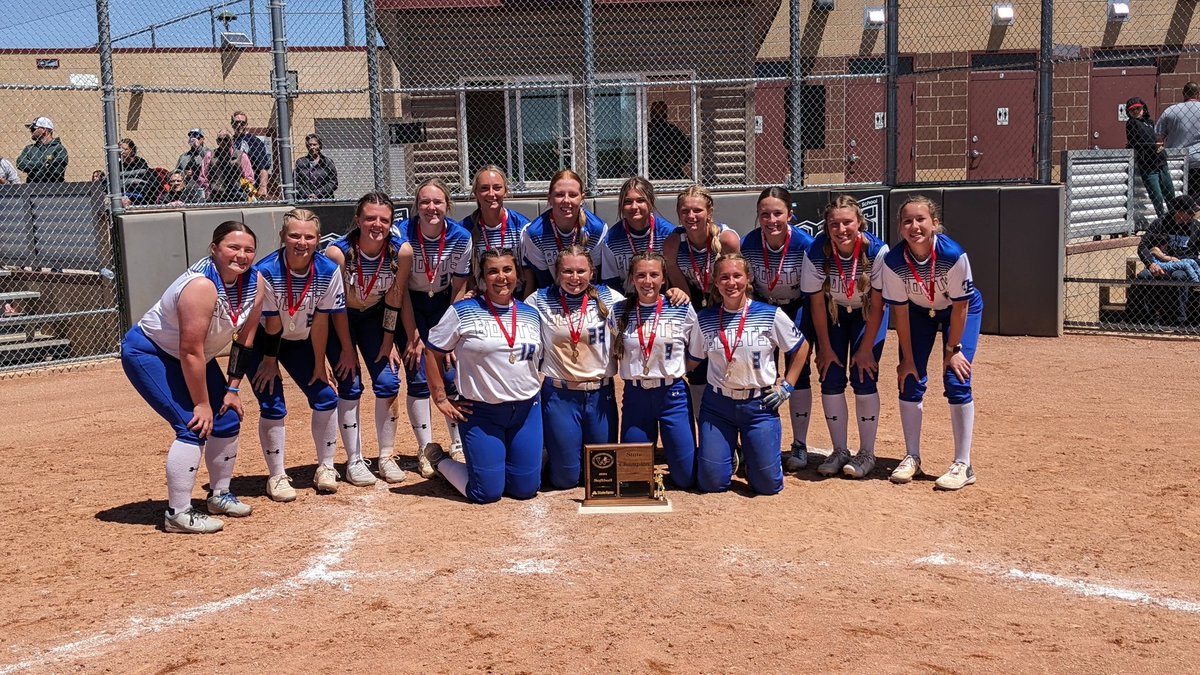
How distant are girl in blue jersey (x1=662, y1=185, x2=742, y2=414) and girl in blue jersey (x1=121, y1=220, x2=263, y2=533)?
7.68 feet

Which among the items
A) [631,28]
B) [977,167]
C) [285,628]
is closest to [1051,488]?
[285,628]

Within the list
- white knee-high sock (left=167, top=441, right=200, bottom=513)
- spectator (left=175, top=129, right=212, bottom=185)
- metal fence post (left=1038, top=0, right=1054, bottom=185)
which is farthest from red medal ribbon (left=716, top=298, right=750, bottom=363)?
spectator (left=175, top=129, right=212, bottom=185)

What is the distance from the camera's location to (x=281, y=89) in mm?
12023

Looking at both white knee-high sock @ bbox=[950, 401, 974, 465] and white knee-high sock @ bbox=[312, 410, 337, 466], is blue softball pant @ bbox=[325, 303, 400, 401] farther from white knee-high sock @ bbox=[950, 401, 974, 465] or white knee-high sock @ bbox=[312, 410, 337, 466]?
white knee-high sock @ bbox=[950, 401, 974, 465]

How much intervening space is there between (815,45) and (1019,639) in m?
17.9

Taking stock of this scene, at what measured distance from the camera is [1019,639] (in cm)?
439

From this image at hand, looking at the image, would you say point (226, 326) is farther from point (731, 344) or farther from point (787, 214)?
point (787, 214)

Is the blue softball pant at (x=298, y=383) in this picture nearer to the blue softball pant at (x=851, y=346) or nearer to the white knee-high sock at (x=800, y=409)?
the white knee-high sock at (x=800, y=409)

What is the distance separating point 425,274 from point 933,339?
2.94 metres

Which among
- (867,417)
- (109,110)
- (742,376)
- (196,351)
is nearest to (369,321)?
(196,351)

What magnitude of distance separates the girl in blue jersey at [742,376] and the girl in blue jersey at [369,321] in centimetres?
178

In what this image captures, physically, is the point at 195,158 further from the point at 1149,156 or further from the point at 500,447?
the point at 1149,156

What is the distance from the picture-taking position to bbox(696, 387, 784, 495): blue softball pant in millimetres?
6391

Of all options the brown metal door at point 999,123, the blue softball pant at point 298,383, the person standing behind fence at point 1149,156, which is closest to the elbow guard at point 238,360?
the blue softball pant at point 298,383
